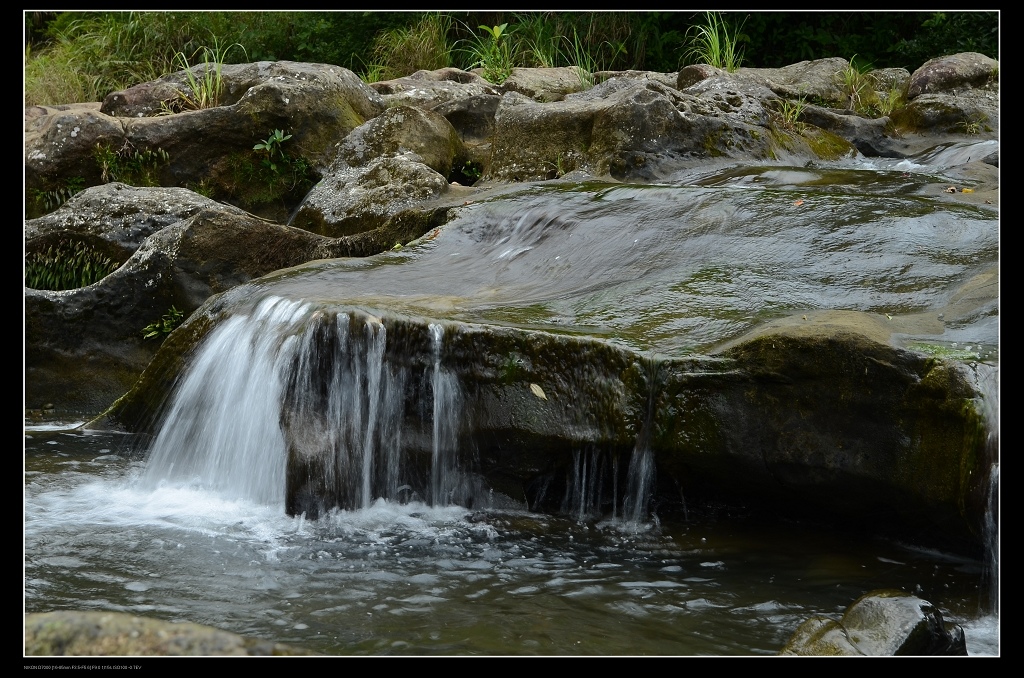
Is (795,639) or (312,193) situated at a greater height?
(312,193)

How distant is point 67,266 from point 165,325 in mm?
1109

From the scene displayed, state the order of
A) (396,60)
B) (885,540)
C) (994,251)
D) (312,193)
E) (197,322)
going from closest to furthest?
(885,540), (994,251), (197,322), (312,193), (396,60)

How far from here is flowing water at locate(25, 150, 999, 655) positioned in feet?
11.0

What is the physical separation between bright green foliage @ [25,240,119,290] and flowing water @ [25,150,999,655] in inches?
62.4

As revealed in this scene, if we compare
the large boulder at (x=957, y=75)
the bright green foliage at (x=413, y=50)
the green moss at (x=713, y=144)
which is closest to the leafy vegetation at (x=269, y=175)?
the green moss at (x=713, y=144)

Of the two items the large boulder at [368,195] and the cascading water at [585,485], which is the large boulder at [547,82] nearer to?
the large boulder at [368,195]

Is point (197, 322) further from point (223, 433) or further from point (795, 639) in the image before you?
point (795, 639)

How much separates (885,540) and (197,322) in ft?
12.5

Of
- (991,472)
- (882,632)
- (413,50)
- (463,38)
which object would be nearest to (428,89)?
(413,50)

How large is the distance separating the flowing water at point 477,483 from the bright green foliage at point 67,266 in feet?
5.20

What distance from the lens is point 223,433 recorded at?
486 cm

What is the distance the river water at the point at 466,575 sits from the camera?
3.19 metres

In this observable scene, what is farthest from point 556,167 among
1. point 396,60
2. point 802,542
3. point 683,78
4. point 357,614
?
point 396,60

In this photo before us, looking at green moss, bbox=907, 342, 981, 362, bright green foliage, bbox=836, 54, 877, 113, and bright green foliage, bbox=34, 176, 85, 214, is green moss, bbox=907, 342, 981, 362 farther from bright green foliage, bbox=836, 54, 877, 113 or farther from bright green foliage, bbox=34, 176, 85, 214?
bright green foliage, bbox=836, 54, 877, 113
